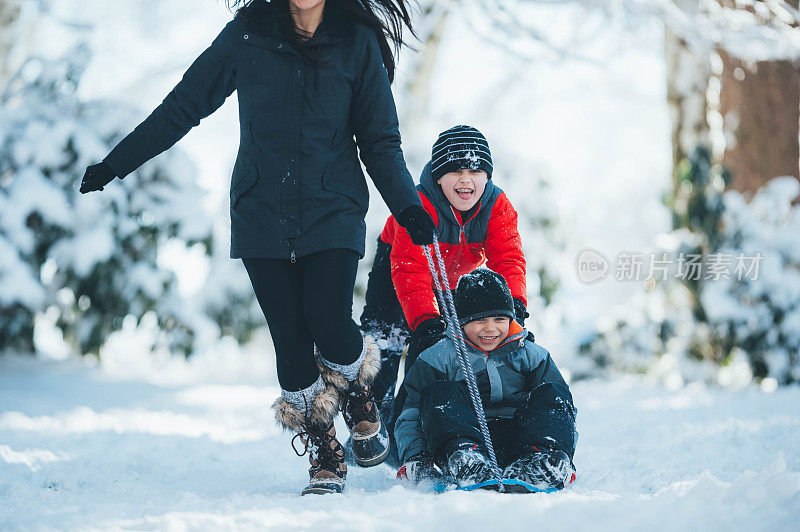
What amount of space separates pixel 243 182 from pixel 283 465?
154 centimetres

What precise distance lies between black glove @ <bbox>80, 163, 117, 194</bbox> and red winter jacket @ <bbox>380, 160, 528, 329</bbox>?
1065 mm

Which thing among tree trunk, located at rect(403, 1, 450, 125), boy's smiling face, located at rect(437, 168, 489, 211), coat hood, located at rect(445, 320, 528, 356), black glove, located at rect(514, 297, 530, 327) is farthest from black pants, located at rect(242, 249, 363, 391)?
tree trunk, located at rect(403, 1, 450, 125)

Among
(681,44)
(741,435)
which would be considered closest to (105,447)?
(741,435)

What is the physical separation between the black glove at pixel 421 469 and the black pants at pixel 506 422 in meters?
0.04

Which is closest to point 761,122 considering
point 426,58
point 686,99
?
point 686,99

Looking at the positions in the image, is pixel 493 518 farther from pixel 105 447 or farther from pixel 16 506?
pixel 105 447

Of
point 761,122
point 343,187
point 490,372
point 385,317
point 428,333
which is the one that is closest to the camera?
point 343,187

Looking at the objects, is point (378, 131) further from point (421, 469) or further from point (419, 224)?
point (421, 469)

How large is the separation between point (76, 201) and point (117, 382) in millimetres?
1619

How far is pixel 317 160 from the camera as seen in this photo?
7.83 ft

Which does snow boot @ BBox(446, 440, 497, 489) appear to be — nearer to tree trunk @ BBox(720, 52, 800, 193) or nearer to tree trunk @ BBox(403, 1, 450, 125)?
tree trunk @ BBox(403, 1, 450, 125)

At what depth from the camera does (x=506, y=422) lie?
2.67 meters

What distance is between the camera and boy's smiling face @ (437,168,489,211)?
2.78 metres

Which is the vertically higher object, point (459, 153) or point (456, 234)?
point (459, 153)
